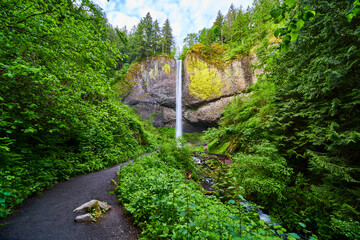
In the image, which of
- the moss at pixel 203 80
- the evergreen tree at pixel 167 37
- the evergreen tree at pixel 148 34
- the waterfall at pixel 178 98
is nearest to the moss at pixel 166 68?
the waterfall at pixel 178 98

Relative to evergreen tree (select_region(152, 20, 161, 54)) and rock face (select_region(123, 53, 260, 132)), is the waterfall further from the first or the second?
evergreen tree (select_region(152, 20, 161, 54))

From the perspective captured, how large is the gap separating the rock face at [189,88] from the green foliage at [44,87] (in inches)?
769

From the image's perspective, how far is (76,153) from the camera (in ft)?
19.5

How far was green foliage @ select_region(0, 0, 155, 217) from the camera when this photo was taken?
2.87m

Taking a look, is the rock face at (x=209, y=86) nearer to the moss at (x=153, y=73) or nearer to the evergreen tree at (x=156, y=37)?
the moss at (x=153, y=73)

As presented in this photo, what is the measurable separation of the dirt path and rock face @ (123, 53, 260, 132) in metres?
20.4

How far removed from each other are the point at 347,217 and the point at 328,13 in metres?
5.41

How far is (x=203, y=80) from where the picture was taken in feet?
77.5

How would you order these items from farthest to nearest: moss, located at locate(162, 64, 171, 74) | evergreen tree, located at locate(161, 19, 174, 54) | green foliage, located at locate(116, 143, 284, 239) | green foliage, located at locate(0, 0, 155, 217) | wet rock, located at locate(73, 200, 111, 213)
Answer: evergreen tree, located at locate(161, 19, 174, 54) < moss, located at locate(162, 64, 171, 74) < wet rock, located at locate(73, 200, 111, 213) < green foliage, located at locate(0, 0, 155, 217) < green foliage, located at locate(116, 143, 284, 239)

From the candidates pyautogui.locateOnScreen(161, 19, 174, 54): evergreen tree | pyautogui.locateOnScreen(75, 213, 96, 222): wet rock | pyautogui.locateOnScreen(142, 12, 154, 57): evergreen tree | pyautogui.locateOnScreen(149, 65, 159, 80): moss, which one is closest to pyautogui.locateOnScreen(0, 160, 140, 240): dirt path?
pyautogui.locateOnScreen(75, 213, 96, 222): wet rock

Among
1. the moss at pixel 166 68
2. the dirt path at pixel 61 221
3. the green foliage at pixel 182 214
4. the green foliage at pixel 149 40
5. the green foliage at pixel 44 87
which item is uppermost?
the green foliage at pixel 149 40

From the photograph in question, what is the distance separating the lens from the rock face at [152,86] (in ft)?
83.0

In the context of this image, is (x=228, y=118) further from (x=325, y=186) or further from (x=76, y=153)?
(x=76, y=153)

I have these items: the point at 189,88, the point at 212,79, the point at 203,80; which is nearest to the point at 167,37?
the point at 189,88
